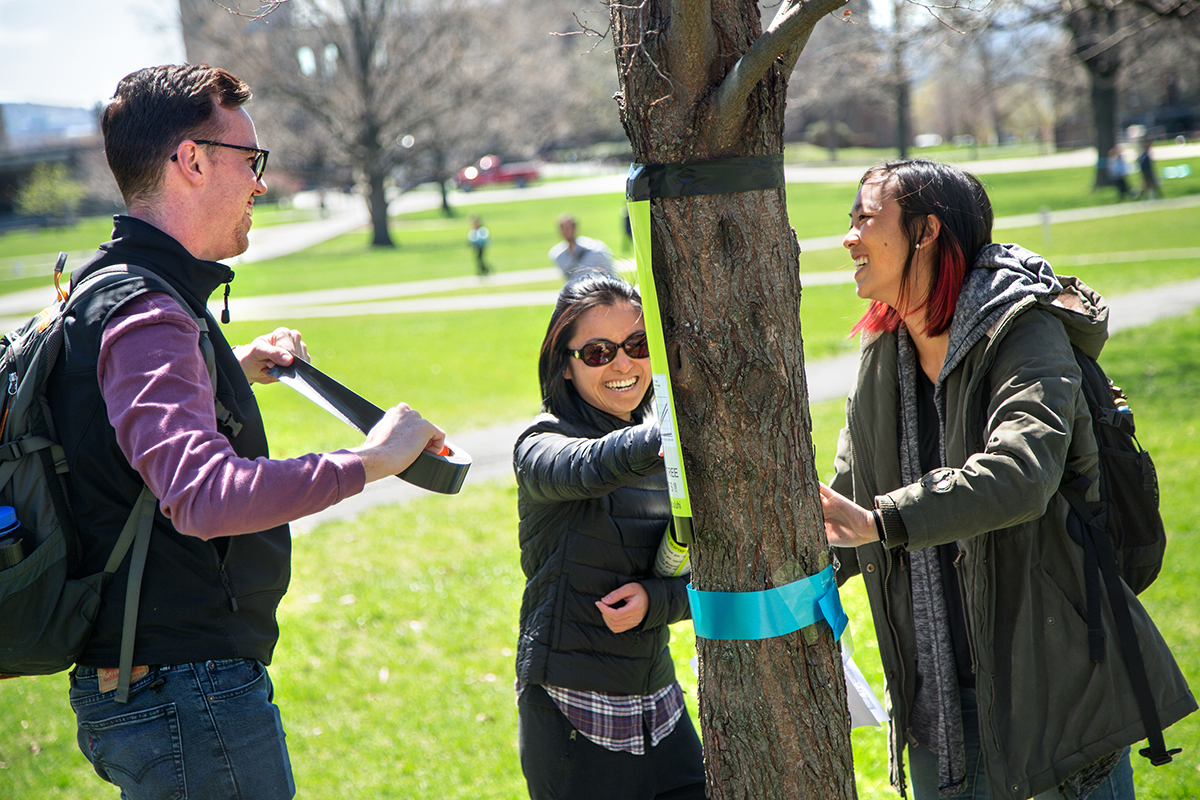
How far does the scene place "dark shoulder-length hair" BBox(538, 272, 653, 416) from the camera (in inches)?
103

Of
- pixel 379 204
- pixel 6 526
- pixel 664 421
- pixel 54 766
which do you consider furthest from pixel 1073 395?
pixel 379 204

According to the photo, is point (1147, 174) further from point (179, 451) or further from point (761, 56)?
point (179, 451)

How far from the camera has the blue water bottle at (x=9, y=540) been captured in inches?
70.5

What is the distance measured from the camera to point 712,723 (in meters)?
2.09

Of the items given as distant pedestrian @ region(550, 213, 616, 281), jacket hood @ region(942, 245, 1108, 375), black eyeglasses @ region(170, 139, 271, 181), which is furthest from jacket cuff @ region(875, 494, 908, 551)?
distant pedestrian @ region(550, 213, 616, 281)

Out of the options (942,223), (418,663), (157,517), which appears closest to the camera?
(157,517)

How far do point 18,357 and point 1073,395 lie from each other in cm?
221

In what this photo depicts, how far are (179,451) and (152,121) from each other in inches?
29.0

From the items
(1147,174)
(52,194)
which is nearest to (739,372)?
(1147,174)

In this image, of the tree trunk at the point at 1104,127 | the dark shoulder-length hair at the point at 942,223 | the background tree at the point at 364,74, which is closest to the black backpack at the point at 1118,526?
the dark shoulder-length hair at the point at 942,223

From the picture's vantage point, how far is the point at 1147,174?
30.7 metres

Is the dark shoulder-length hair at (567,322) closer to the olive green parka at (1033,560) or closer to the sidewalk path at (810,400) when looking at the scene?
the olive green parka at (1033,560)

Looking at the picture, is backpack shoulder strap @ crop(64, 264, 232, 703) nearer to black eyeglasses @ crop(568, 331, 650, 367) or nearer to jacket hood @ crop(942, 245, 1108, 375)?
black eyeglasses @ crop(568, 331, 650, 367)

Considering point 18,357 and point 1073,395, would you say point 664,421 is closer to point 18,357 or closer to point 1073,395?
point 1073,395
